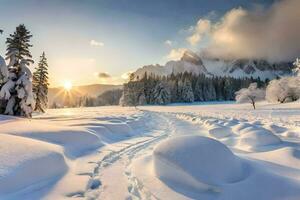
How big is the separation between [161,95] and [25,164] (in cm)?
9193

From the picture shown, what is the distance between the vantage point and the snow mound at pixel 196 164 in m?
6.70

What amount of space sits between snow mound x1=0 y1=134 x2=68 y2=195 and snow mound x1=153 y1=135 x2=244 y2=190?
9.85ft

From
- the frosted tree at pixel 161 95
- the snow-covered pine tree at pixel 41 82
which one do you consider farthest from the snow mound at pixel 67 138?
the frosted tree at pixel 161 95

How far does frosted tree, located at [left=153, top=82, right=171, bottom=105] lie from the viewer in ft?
324

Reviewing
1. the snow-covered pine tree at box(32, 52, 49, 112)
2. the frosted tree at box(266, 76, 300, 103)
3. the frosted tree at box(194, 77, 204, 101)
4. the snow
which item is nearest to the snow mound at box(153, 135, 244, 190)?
Result: the snow

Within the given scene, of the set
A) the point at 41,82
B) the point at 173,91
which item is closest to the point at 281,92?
the point at 173,91

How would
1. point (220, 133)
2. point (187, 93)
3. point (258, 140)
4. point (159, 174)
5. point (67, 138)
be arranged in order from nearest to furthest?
point (159, 174), point (67, 138), point (258, 140), point (220, 133), point (187, 93)

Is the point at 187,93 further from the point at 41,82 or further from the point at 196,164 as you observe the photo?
the point at 196,164

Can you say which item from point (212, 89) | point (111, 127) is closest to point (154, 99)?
point (212, 89)

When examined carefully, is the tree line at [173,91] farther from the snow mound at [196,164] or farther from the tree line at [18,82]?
the snow mound at [196,164]

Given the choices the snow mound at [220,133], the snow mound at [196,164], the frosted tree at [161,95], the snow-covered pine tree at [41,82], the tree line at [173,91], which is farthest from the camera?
the tree line at [173,91]

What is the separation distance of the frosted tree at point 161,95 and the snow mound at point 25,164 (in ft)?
294

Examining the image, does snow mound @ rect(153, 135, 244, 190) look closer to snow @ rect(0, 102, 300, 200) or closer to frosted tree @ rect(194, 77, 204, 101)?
snow @ rect(0, 102, 300, 200)

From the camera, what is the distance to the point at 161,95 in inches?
3888
